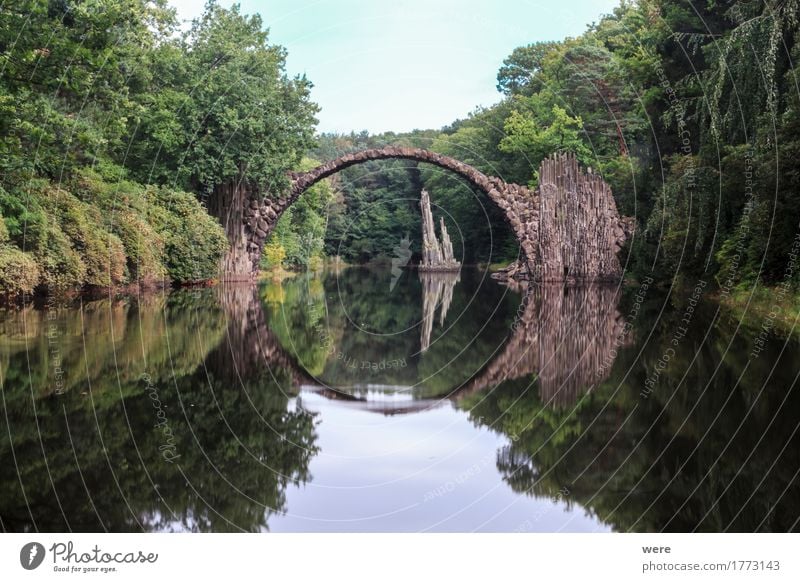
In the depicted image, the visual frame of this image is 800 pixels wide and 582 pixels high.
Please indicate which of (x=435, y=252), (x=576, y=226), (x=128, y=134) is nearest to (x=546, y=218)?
(x=576, y=226)

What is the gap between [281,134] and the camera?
3086 cm

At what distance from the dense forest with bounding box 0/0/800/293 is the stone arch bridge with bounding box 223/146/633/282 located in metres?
0.90

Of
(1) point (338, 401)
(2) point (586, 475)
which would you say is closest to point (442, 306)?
(1) point (338, 401)

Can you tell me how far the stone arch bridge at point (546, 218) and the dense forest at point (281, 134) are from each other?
2.97 feet

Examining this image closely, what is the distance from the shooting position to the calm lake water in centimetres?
498

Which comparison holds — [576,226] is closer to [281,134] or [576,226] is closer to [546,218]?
[546,218]

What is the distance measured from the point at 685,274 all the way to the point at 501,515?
20668mm

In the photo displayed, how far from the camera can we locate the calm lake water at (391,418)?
4.98 metres

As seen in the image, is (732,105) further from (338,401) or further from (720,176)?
(338,401)
